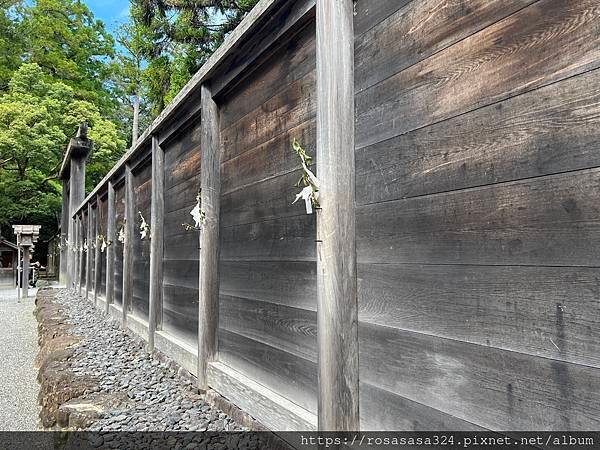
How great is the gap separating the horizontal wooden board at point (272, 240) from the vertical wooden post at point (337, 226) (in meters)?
0.25

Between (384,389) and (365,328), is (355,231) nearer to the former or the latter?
(365,328)

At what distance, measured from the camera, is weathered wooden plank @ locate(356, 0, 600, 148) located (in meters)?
0.86

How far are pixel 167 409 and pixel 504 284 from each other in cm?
214

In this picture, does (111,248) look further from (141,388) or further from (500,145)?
(500,145)

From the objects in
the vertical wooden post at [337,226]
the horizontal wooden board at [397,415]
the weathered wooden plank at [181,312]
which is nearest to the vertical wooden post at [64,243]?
the weathered wooden plank at [181,312]

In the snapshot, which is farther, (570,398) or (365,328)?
(365,328)

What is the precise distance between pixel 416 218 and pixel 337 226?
0.99 feet

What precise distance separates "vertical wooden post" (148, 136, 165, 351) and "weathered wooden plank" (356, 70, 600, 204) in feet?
9.20

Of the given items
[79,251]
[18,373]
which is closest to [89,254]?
[79,251]

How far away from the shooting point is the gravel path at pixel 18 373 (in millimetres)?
3061

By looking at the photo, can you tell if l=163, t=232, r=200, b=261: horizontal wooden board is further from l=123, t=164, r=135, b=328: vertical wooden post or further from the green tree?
the green tree

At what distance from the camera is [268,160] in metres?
2.09

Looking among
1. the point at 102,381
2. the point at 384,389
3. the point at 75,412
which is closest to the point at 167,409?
the point at 75,412

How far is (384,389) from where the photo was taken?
4.30ft
